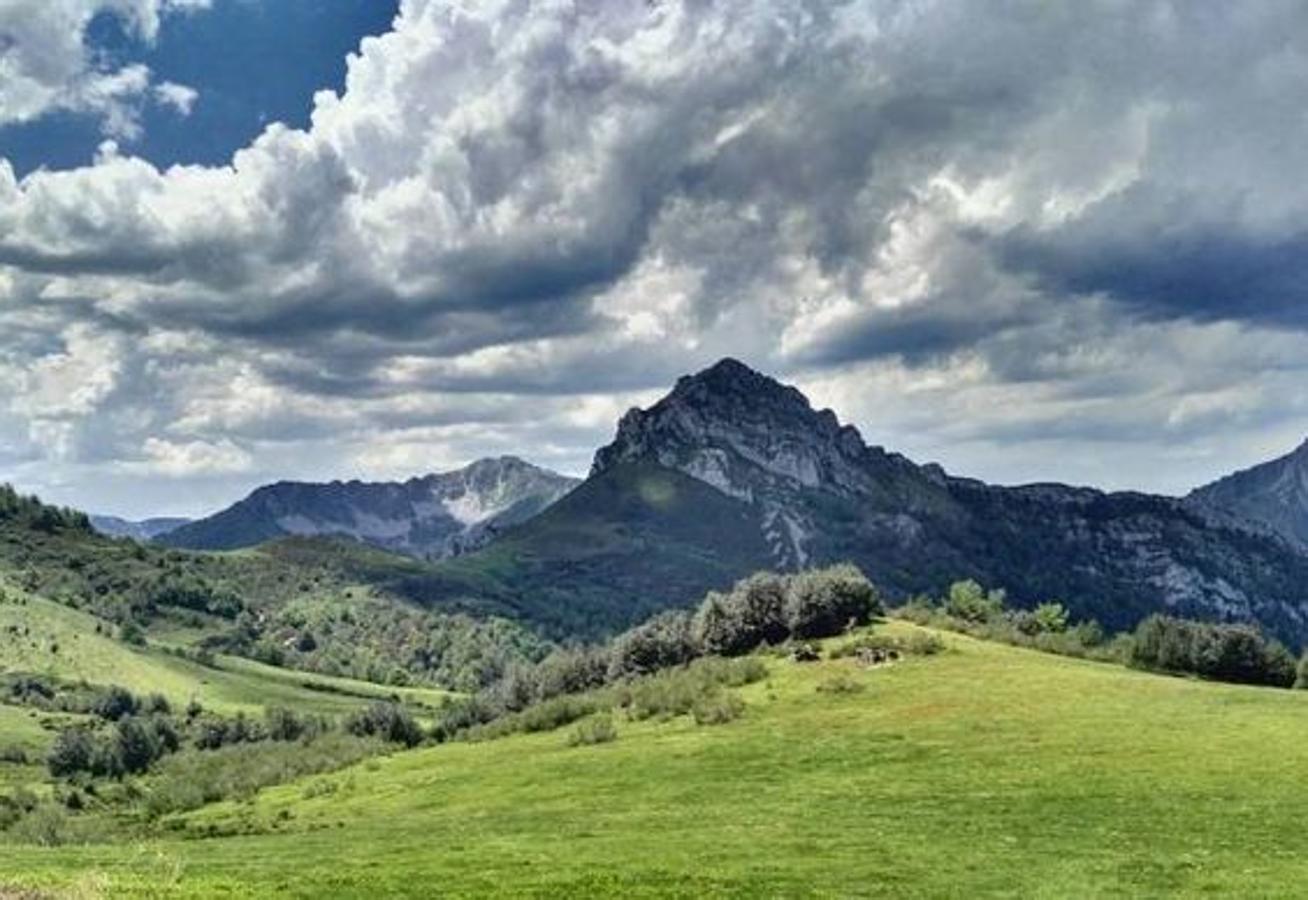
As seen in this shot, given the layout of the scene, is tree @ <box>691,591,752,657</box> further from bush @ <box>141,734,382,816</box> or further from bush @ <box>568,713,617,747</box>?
bush @ <box>141,734,382,816</box>

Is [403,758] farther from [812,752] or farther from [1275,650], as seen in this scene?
[1275,650]

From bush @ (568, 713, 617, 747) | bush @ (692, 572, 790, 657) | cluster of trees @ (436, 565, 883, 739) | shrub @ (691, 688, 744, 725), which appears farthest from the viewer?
bush @ (692, 572, 790, 657)

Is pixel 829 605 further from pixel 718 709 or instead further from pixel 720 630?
pixel 718 709

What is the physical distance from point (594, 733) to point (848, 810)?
6946 centimetres

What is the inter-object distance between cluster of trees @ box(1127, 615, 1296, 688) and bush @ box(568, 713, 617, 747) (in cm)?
7264

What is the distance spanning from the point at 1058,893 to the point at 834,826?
19.7m

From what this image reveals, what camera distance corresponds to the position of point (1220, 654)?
152 metres

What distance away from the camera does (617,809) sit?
8331 cm

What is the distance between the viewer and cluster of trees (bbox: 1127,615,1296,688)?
151125mm

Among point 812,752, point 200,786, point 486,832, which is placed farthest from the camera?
point 200,786

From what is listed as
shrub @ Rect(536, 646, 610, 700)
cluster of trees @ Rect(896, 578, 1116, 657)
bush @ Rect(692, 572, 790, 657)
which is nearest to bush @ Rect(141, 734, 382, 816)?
shrub @ Rect(536, 646, 610, 700)

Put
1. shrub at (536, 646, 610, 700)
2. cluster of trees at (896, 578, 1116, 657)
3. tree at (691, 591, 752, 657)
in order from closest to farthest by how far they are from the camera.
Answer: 1. cluster of trees at (896, 578, 1116, 657)
2. tree at (691, 591, 752, 657)
3. shrub at (536, 646, 610, 700)

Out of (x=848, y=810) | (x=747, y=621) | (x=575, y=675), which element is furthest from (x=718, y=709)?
(x=575, y=675)

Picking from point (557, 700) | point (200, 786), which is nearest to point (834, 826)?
point (557, 700)
